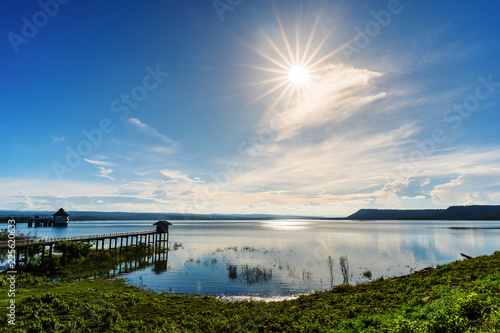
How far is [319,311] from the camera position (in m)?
16.7

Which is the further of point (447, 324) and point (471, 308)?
point (471, 308)

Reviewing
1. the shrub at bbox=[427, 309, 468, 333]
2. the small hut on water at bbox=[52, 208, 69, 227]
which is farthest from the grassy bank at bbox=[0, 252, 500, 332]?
the small hut on water at bbox=[52, 208, 69, 227]

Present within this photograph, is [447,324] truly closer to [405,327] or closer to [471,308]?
[405,327]

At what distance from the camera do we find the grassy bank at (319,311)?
10.1m

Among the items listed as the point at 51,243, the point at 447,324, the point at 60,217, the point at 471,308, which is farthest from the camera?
the point at 60,217

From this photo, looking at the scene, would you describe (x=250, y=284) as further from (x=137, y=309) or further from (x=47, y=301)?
(x=47, y=301)

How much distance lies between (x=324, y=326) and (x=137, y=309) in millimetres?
15363

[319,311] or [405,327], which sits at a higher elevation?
[405,327]

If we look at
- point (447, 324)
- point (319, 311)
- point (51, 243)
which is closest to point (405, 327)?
point (447, 324)

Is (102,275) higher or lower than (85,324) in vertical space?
lower

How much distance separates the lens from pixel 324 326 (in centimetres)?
1368

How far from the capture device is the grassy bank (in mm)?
10117

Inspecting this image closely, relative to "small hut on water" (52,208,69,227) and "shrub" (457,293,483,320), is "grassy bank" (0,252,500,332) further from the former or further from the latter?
"small hut on water" (52,208,69,227)

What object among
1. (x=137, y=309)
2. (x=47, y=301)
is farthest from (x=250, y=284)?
(x=47, y=301)
